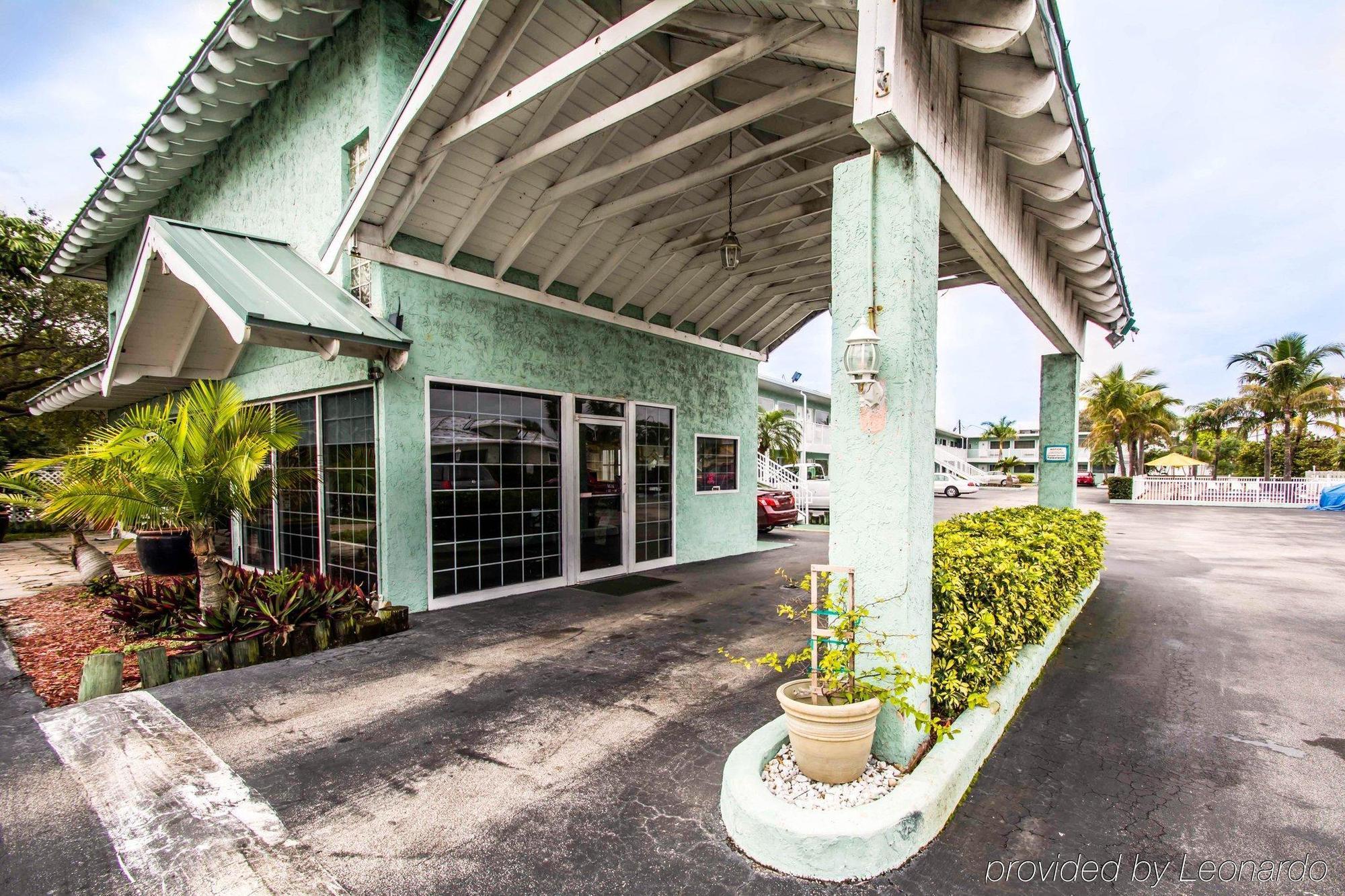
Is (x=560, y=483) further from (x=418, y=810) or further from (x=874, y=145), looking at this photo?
(x=874, y=145)

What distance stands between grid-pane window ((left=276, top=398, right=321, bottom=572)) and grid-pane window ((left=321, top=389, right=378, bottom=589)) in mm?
242

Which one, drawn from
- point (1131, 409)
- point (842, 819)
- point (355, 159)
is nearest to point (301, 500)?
point (355, 159)

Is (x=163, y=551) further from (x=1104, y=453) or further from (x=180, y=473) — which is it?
(x=1104, y=453)

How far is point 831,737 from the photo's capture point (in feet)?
8.07

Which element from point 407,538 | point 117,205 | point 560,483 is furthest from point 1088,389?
point 117,205

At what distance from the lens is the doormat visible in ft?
23.4

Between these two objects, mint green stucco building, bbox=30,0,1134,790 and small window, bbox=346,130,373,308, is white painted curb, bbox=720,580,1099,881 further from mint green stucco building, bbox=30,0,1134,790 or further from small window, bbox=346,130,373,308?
small window, bbox=346,130,373,308

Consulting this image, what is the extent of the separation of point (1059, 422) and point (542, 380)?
22.5ft

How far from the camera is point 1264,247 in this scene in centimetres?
1939

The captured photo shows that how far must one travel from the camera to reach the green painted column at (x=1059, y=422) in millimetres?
7914

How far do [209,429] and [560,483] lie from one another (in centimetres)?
354

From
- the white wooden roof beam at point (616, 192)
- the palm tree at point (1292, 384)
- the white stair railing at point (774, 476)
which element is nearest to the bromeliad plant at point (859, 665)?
the white wooden roof beam at point (616, 192)

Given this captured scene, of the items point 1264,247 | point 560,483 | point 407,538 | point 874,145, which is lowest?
point 407,538

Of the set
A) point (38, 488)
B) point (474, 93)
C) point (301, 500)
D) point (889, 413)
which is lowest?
point (301, 500)
